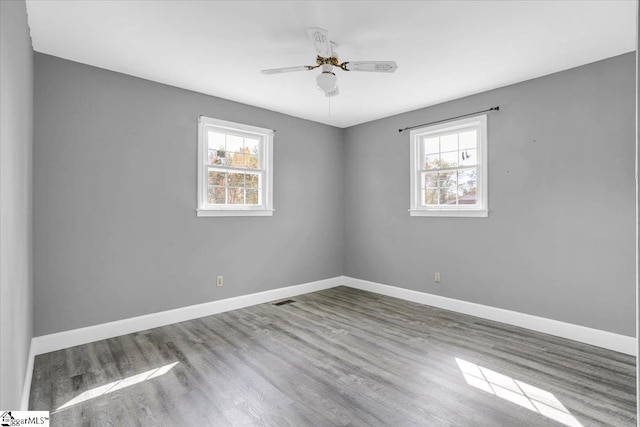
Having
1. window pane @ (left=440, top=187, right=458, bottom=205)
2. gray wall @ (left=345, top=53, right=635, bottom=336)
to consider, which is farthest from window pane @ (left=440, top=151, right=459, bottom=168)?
gray wall @ (left=345, top=53, right=635, bottom=336)

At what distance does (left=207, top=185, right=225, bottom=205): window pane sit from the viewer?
4.15 m

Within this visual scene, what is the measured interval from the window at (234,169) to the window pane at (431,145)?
223cm

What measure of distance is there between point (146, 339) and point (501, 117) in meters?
4.60

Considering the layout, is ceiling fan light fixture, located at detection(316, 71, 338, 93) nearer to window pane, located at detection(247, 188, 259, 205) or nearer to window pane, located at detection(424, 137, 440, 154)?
window pane, located at detection(247, 188, 259, 205)

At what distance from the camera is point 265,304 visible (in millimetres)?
4520

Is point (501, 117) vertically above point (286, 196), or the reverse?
point (501, 117)

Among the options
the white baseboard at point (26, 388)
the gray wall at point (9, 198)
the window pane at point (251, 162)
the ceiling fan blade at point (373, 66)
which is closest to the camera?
the gray wall at point (9, 198)

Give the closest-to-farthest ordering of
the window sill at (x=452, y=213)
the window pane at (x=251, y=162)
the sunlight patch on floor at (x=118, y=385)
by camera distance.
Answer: the sunlight patch on floor at (x=118, y=385)
the window sill at (x=452, y=213)
the window pane at (x=251, y=162)

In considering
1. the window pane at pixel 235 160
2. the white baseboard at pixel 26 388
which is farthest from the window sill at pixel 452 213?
the white baseboard at pixel 26 388

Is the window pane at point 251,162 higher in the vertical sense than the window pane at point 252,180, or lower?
higher

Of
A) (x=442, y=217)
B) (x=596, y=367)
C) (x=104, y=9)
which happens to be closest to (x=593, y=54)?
(x=442, y=217)

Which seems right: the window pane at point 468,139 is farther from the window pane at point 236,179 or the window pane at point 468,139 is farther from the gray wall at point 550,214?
the window pane at point 236,179

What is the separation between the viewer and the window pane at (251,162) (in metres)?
4.52

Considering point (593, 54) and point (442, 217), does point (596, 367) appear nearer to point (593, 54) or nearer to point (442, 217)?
point (442, 217)
